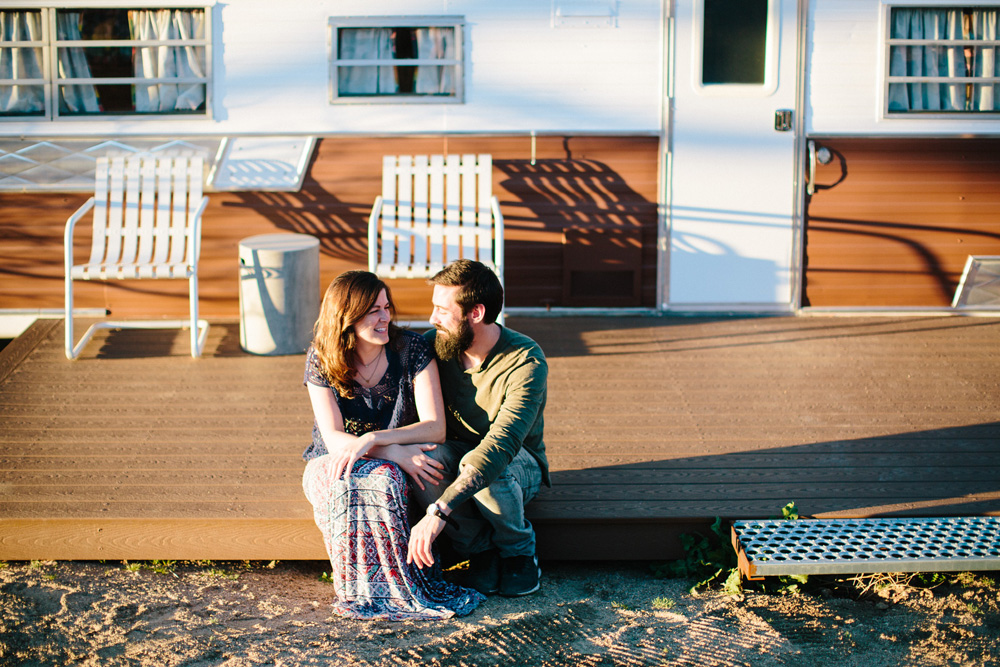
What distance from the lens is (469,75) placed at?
19.1ft

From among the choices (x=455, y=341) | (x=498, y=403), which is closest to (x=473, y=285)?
(x=455, y=341)

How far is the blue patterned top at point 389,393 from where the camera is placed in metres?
3.38

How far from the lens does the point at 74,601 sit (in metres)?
3.36

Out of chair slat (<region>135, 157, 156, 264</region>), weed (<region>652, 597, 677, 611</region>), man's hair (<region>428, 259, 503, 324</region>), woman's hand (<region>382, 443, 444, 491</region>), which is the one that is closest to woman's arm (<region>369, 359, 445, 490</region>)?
woman's hand (<region>382, 443, 444, 491</region>)

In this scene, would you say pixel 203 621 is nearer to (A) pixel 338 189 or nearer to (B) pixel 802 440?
(B) pixel 802 440

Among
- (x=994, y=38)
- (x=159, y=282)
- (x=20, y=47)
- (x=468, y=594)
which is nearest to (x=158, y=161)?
(x=159, y=282)

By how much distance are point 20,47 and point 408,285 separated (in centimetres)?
259

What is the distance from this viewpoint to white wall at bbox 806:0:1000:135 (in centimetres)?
573

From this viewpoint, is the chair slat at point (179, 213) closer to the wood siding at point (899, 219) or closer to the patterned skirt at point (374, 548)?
the patterned skirt at point (374, 548)

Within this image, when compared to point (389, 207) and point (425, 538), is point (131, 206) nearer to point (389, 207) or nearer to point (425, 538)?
point (389, 207)

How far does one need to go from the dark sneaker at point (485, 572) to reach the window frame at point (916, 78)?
12.3 feet

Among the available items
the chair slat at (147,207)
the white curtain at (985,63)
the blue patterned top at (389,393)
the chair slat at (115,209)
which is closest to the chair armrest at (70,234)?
the chair slat at (115,209)

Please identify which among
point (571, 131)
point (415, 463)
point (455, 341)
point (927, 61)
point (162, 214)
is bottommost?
point (415, 463)

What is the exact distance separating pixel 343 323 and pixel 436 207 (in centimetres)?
258
